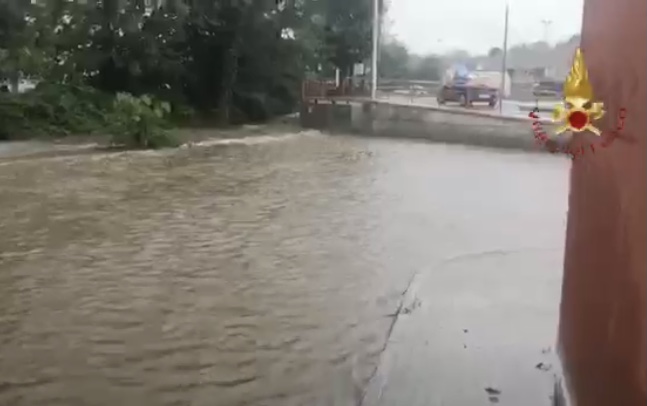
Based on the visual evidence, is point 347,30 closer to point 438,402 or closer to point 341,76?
point 341,76

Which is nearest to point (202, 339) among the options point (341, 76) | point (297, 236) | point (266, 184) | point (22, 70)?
point (297, 236)

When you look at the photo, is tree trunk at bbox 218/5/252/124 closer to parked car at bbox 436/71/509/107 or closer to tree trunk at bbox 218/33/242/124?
tree trunk at bbox 218/33/242/124

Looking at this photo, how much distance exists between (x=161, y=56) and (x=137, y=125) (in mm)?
4625

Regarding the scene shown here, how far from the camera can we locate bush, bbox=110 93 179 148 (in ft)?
44.7

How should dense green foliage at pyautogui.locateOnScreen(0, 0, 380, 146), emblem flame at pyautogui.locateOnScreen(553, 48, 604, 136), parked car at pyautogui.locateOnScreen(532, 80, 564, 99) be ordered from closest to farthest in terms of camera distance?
emblem flame at pyautogui.locateOnScreen(553, 48, 604, 136) < parked car at pyautogui.locateOnScreen(532, 80, 564, 99) < dense green foliage at pyautogui.locateOnScreen(0, 0, 380, 146)

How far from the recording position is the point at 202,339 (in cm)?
403

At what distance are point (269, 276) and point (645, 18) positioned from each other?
3.72m

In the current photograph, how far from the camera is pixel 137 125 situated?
44.9 feet

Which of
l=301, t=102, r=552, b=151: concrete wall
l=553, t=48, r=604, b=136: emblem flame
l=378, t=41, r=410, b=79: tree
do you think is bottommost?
l=301, t=102, r=552, b=151: concrete wall

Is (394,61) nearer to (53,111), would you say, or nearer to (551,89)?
(53,111)

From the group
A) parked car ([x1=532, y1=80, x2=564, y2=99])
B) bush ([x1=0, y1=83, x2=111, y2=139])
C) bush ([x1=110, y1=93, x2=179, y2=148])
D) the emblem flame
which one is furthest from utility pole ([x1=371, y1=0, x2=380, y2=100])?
the emblem flame

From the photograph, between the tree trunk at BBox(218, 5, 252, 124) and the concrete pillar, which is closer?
the concrete pillar

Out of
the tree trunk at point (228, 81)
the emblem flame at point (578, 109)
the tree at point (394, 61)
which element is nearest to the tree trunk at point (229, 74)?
the tree trunk at point (228, 81)

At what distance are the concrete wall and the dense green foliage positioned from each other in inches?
55.3
